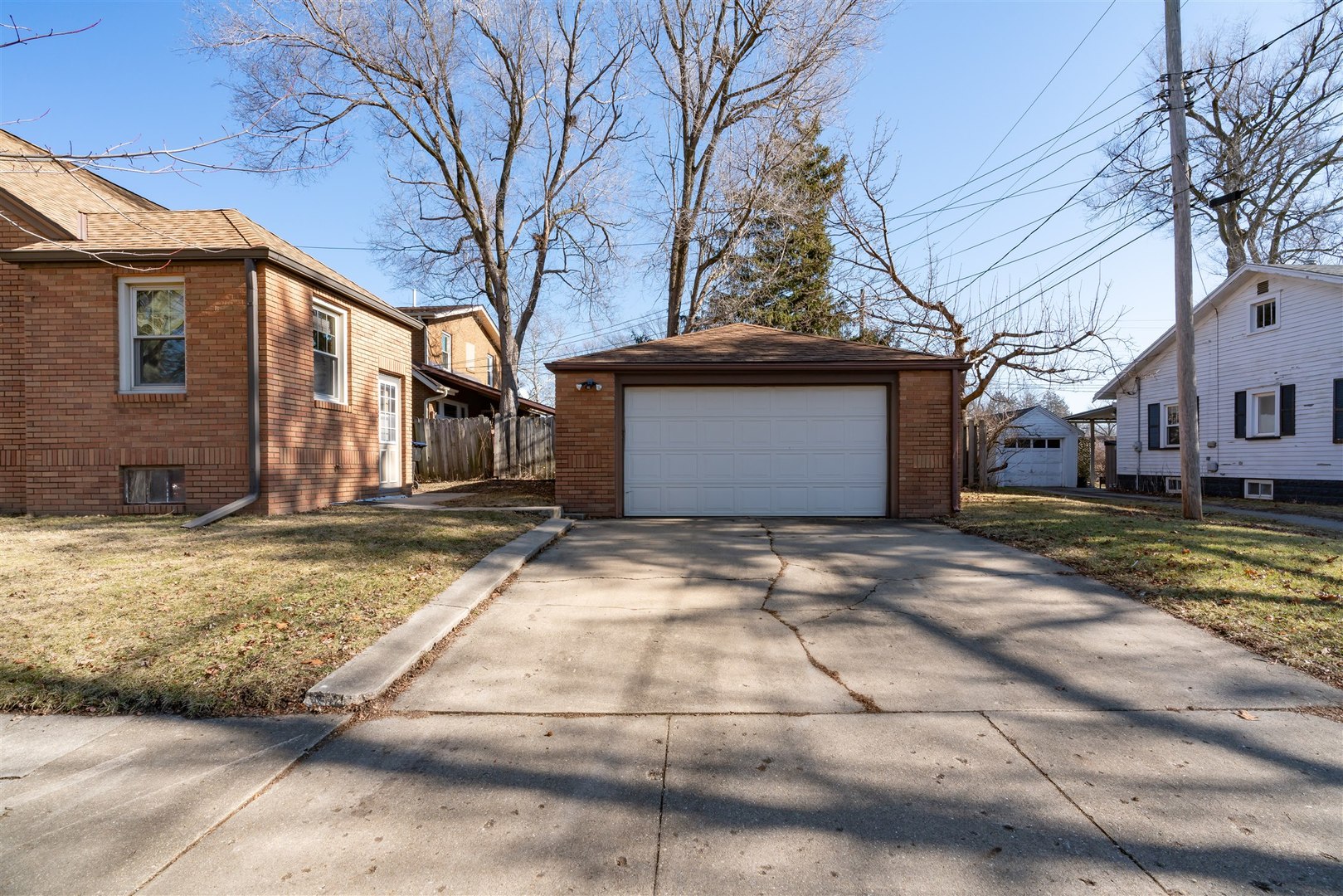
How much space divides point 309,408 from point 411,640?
7.17m

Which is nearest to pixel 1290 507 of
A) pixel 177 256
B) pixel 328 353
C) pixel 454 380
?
pixel 328 353

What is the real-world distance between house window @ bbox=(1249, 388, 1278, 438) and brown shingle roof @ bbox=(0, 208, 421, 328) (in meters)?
21.4

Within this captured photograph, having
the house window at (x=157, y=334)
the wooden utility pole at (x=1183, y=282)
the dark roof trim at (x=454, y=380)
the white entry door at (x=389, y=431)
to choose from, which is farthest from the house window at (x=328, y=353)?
the wooden utility pole at (x=1183, y=282)

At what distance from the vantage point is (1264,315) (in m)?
17.1

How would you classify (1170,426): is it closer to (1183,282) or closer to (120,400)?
(1183,282)

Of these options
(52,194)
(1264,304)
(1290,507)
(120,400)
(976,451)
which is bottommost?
(1290,507)

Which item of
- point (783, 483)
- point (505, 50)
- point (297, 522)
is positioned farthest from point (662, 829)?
point (505, 50)

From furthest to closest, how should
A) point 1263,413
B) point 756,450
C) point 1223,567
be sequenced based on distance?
point 1263,413 → point 756,450 → point 1223,567

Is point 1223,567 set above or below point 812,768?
above

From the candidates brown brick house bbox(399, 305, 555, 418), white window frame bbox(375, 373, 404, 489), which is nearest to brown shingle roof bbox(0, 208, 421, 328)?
white window frame bbox(375, 373, 404, 489)

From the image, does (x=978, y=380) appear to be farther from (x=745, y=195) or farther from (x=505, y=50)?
(x=505, y=50)

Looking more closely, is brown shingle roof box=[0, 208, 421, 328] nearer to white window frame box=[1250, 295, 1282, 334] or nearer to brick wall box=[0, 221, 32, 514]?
brick wall box=[0, 221, 32, 514]

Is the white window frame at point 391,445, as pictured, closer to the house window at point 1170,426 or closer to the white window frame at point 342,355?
the white window frame at point 342,355

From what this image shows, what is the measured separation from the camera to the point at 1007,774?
3088mm
